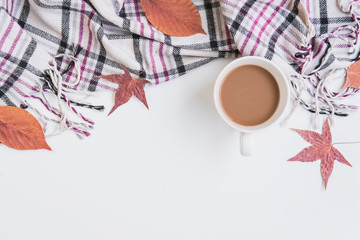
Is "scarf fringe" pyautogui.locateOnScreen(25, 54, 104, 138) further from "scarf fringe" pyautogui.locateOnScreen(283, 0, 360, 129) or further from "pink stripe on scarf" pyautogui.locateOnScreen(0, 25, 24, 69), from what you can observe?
"scarf fringe" pyautogui.locateOnScreen(283, 0, 360, 129)

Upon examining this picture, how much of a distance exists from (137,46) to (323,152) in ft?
1.43

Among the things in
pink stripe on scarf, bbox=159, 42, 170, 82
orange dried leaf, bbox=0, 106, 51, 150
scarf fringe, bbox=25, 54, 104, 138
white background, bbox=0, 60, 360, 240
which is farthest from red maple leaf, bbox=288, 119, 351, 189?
orange dried leaf, bbox=0, 106, 51, 150

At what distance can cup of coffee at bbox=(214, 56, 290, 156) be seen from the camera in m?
0.66

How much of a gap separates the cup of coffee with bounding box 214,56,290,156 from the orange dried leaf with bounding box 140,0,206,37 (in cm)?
12

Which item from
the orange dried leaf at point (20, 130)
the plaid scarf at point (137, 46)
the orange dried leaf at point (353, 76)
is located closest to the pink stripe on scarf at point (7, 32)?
the plaid scarf at point (137, 46)

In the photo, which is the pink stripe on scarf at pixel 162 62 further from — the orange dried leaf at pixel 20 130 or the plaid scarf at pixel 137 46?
the orange dried leaf at pixel 20 130

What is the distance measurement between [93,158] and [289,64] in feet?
1.45

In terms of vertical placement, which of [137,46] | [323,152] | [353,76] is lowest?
[323,152]

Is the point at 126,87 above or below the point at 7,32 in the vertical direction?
below

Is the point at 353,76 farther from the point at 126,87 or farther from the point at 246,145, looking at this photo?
the point at 126,87

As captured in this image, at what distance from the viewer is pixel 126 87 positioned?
75cm

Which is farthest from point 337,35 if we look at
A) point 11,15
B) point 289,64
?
point 11,15

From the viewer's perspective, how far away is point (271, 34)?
71 cm

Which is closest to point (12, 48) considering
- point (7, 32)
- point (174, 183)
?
point (7, 32)
